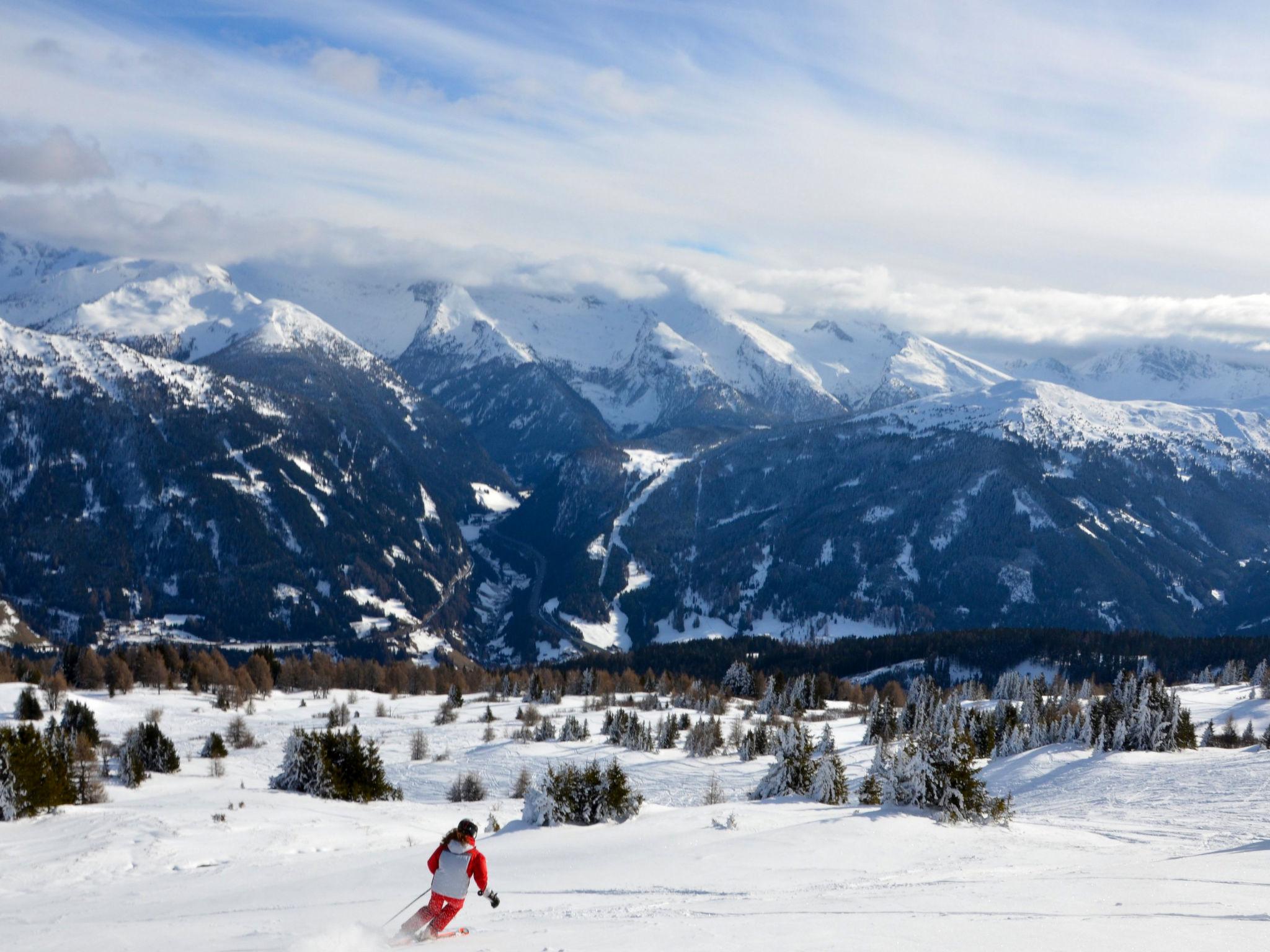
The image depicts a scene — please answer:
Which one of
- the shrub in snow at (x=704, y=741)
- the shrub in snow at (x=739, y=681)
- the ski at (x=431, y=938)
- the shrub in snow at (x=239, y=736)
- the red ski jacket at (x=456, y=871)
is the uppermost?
the red ski jacket at (x=456, y=871)

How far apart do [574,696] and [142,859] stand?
13415 cm

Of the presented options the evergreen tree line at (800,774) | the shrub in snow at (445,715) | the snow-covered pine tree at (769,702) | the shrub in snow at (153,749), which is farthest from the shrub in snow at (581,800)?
the snow-covered pine tree at (769,702)

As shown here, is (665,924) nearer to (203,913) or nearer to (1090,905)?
(1090,905)

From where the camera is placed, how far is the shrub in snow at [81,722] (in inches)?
3066

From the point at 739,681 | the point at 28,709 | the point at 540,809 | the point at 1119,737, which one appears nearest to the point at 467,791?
the point at 540,809

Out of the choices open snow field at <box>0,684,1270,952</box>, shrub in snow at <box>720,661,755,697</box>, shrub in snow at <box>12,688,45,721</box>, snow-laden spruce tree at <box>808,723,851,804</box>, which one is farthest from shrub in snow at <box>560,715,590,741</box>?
shrub in snow at <box>720,661,755,697</box>

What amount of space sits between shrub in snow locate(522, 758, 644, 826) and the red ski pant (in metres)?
21.2

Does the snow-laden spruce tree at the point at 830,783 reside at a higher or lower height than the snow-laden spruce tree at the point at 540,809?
lower

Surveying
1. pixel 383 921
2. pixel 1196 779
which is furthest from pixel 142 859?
pixel 1196 779

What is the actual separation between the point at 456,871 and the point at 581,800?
22.6m

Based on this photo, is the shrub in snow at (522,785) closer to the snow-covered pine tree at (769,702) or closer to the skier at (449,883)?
the skier at (449,883)

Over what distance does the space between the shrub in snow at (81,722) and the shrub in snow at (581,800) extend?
52.0 m

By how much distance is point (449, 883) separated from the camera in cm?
2173

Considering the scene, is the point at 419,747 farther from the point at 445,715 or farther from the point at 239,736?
the point at 445,715
